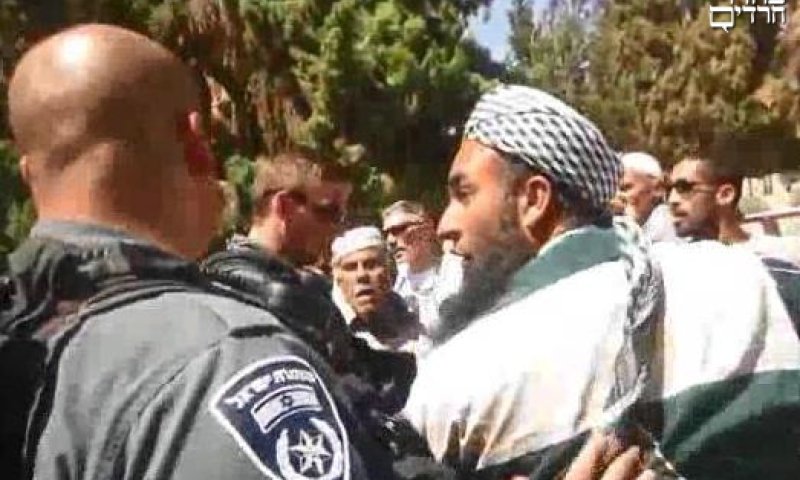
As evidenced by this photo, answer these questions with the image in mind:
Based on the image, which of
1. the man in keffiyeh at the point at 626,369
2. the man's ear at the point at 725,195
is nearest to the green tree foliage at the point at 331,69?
the man's ear at the point at 725,195

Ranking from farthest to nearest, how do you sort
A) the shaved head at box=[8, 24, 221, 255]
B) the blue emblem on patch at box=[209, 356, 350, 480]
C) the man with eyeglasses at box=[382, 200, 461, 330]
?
the man with eyeglasses at box=[382, 200, 461, 330] → the shaved head at box=[8, 24, 221, 255] → the blue emblem on patch at box=[209, 356, 350, 480]

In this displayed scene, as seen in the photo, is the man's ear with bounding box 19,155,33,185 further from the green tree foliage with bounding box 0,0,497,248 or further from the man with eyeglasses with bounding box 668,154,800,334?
the green tree foliage with bounding box 0,0,497,248

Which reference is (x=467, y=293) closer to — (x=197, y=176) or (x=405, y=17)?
(x=197, y=176)

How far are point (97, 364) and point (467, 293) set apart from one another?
3.41ft

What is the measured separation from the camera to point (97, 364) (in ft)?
5.87

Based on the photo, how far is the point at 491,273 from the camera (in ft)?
8.92

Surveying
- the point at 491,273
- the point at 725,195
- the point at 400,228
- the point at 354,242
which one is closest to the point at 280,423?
the point at 491,273

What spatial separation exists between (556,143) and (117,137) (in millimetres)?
951

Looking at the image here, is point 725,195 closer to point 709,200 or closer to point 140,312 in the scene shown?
point 709,200

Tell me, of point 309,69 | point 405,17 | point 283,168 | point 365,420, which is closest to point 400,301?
point 283,168

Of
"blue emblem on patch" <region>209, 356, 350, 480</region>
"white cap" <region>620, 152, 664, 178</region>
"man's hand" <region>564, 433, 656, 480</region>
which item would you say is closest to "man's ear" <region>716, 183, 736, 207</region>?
"white cap" <region>620, 152, 664, 178</region>

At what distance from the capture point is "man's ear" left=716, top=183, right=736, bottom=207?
570cm

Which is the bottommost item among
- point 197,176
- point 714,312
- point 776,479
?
point 776,479

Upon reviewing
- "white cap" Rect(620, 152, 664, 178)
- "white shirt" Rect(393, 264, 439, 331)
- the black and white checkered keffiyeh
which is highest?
the black and white checkered keffiyeh
